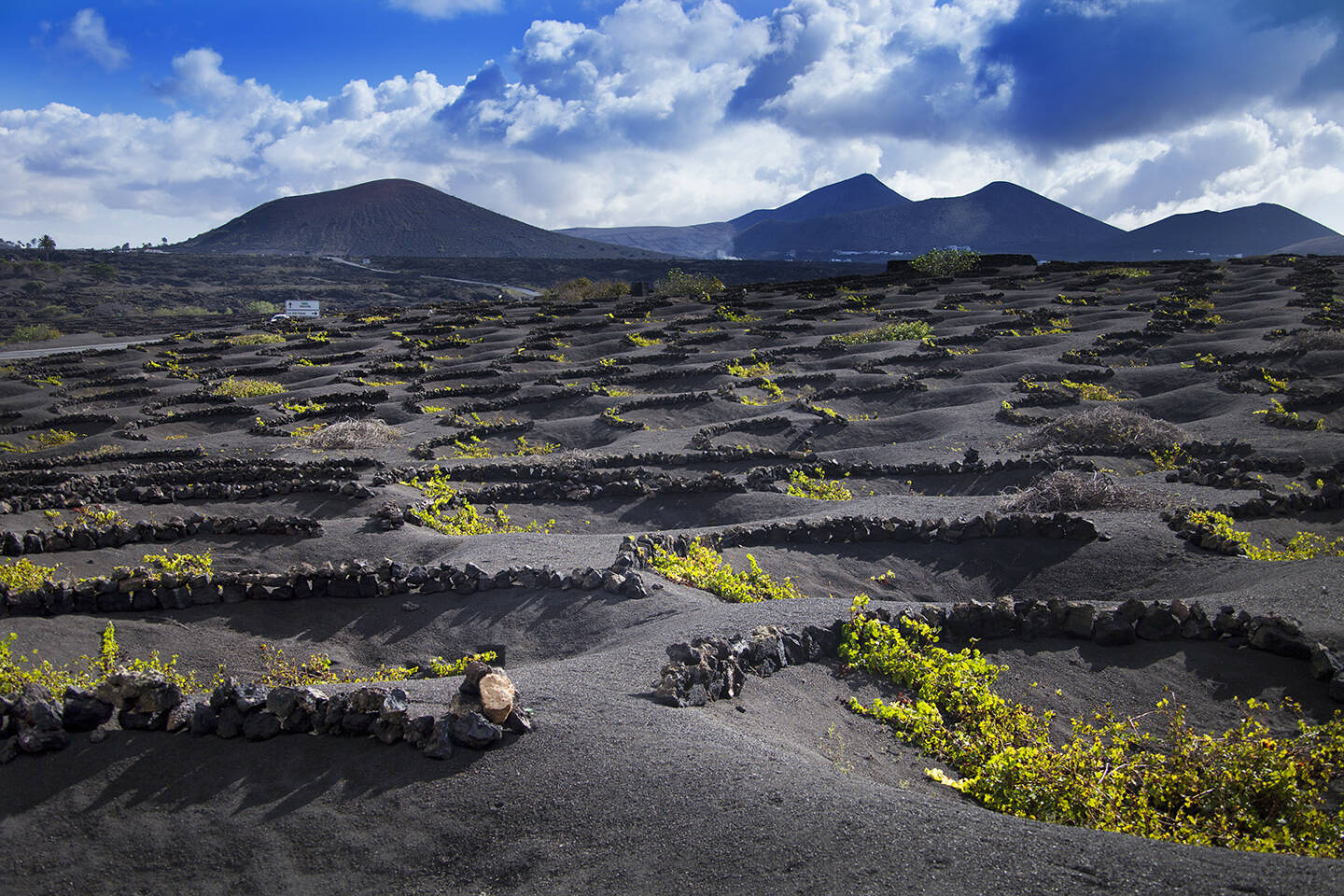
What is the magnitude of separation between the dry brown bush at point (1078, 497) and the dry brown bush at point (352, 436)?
11536 millimetres

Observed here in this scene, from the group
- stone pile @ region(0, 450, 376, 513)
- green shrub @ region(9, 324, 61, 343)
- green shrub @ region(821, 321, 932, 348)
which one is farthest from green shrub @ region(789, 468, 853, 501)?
green shrub @ region(9, 324, 61, 343)

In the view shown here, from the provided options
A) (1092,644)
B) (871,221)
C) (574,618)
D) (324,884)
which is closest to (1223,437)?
(1092,644)

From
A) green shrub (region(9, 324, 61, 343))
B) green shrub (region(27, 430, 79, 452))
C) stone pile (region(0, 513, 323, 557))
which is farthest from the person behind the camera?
green shrub (region(9, 324, 61, 343))

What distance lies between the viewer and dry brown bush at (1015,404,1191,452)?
1236 centimetres

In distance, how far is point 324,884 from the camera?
11.2ft

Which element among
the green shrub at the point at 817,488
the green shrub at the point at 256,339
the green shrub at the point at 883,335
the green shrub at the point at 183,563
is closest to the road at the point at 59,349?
the green shrub at the point at 256,339

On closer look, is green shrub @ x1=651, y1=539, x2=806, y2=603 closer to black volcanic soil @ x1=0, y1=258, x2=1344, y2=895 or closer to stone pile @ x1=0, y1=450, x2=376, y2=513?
black volcanic soil @ x1=0, y1=258, x2=1344, y2=895

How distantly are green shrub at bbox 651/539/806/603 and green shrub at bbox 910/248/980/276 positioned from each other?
38.4 metres

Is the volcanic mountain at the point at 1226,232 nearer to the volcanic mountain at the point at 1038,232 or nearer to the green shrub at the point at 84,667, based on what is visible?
the volcanic mountain at the point at 1038,232

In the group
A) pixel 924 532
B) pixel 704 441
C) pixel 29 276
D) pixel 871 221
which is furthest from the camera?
pixel 871 221

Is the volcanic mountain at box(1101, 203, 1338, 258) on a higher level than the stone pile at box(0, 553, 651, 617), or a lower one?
higher

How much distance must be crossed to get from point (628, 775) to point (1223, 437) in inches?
505

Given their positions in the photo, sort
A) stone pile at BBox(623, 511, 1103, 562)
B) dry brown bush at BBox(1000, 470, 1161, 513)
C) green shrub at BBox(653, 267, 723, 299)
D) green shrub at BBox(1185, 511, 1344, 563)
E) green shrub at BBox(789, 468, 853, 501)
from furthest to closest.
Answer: green shrub at BBox(653, 267, 723, 299) < green shrub at BBox(789, 468, 853, 501) < dry brown bush at BBox(1000, 470, 1161, 513) < stone pile at BBox(623, 511, 1103, 562) < green shrub at BBox(1185, 511, 1344, 563)

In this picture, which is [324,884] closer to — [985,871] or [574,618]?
[985,871]
